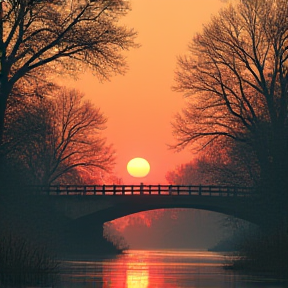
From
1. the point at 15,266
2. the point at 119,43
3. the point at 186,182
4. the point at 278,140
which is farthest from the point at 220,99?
the point at 186,182

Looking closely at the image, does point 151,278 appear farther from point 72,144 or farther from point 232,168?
point 72,144

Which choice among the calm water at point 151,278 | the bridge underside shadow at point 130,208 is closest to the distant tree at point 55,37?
the calm water at point 151,278

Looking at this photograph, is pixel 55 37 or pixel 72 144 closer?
pixel 55 37

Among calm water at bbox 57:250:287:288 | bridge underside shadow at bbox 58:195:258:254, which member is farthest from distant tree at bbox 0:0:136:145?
bridge underside shadow at bbox 58:195:258:254

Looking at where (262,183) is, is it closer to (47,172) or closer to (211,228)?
(47,172)

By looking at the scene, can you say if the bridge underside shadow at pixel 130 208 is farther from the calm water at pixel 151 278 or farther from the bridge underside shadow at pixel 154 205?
the calm water at pixel 151 278

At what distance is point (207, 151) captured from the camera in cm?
6731

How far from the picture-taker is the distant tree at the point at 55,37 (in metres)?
45.1

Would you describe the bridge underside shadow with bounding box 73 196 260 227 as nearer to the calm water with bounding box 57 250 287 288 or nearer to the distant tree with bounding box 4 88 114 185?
the distant tree with bounding box 4 88 114 185

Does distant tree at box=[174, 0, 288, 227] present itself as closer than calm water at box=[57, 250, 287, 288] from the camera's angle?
No

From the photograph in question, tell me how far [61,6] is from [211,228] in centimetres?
9319

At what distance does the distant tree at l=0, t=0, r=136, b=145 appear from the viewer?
45125 millimetres

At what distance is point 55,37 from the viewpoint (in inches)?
1800

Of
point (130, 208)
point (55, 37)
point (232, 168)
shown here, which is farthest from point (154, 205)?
point (55, 37)
